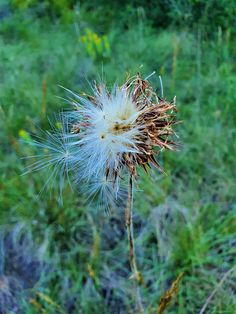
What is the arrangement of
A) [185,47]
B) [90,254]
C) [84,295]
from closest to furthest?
[84,295] < [90,254] < [185,47]

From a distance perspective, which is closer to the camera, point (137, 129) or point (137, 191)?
point (137, 129)

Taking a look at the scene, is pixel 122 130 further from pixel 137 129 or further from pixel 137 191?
pixel 137 191

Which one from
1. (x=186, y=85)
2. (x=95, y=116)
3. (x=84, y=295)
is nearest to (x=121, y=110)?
(x=95, y=116)

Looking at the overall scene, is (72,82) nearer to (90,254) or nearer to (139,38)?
(139,38)

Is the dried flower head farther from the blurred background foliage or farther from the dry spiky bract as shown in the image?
the blurred background foliage

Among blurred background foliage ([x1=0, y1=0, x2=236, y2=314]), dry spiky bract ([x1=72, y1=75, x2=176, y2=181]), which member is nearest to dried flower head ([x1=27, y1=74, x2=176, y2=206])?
dry spiky bract ([x1=72, y1=75, x2=176, y2=181])

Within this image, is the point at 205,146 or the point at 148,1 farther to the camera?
the point at 148,1

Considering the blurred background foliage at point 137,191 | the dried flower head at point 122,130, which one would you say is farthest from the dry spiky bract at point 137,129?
the blurred background foliage at point 137,191

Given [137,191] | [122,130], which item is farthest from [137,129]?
[137,191]

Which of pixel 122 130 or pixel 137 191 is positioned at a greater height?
pixel 122 130

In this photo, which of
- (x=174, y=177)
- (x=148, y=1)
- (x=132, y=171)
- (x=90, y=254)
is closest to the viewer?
(x=132, y=171)
